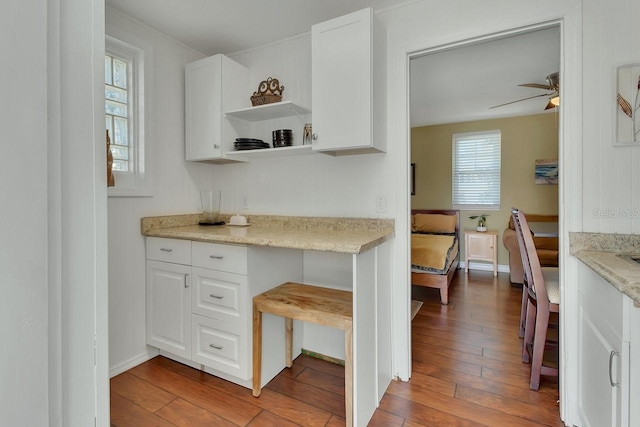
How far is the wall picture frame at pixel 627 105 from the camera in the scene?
1.51 m

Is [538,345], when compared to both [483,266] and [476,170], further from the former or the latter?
[476,170]

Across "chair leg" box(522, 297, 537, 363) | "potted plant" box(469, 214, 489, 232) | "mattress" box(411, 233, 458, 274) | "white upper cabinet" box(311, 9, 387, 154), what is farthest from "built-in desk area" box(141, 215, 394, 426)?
"potted plant" box(469, 214, 489, 232)

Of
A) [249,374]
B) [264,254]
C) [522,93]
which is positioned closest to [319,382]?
[249,374]

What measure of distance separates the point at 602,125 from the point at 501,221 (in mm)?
3797

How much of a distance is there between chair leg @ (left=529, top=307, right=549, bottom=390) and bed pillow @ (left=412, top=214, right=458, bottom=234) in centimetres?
323

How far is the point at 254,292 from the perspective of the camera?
189 centimetres

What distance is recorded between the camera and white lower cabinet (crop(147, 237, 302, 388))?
187cm

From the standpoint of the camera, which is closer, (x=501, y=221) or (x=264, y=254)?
(x=264, y=254)

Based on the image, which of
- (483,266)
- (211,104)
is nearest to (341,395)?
(211,104)

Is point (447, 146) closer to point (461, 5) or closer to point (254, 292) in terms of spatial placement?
point (461, 5)

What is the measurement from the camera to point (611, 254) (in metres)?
1.50

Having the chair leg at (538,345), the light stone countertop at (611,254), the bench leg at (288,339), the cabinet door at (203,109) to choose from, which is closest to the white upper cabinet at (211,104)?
the cabinet door at (203,109)

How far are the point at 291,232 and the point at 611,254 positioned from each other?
170 centimetres

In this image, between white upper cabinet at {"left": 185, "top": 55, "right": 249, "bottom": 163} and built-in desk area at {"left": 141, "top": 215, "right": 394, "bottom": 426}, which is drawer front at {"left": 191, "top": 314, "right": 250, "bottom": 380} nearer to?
built-in desk area at {"left": 141, "top": 215, "right": 394, "bottom": 426}
